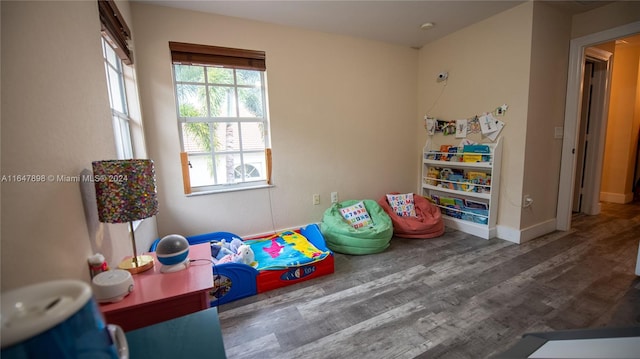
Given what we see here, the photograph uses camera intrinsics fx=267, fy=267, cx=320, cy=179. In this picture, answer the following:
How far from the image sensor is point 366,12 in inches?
99.7

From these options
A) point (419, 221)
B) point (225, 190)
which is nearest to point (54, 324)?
point (225, 190)

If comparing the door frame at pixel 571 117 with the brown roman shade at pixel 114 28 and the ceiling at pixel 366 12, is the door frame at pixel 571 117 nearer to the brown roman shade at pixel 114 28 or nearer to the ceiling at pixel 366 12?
the ceiling at pixel 366 12

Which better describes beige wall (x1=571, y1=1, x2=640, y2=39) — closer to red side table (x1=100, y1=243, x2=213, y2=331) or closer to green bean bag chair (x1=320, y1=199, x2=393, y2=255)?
green bean bag chair (x1=320, y1=199, x2=393, y2=255)

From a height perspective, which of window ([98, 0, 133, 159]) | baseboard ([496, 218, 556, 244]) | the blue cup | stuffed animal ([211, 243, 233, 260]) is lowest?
baseboard ([496, 218, 556, 244])

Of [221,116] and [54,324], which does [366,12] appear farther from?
[54,324]

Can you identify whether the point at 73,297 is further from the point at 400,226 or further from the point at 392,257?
the point at 400,226

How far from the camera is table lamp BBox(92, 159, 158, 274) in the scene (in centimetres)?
107

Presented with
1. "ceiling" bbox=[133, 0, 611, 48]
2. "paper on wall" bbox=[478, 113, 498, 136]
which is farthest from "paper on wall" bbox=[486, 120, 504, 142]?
"ceiling" bbox=[133, 0, 611, 48]

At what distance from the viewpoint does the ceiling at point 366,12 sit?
2.34 m

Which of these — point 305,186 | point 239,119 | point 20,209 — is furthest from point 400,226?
point 20,209

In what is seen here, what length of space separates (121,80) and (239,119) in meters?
0.99

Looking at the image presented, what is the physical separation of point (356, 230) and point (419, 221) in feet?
2.83

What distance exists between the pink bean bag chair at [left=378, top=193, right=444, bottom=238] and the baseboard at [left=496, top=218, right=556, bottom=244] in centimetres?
60

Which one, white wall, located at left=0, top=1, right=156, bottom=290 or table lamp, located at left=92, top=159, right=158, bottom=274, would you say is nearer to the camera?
white wall, located at left=0, top=1, right=156, bottom=290
